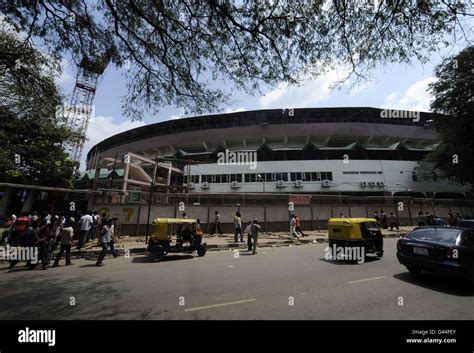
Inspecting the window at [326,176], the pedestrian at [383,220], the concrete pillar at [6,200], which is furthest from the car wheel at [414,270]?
the window at [326,176]

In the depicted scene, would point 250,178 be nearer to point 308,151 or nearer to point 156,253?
point 308,151

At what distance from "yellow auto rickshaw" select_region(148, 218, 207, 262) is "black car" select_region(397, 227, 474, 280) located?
7.16 metres

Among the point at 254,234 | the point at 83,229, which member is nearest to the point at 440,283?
the point at 254,234

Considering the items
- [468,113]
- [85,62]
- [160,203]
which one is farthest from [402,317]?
[468,113]

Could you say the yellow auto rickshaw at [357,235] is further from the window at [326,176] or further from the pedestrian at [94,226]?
the window at [326,176]

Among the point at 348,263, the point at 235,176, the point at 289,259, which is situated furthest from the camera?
the point at 235,176

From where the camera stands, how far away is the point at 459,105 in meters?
23.4

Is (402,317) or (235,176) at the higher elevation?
(235,176)

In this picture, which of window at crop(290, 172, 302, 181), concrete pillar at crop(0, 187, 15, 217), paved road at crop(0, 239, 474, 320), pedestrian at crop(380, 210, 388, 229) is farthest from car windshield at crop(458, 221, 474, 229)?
concrete pillar at crop(0, 187, 15, 217)

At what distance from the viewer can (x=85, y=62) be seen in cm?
793

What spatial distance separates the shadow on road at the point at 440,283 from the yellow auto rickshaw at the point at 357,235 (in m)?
2.27
